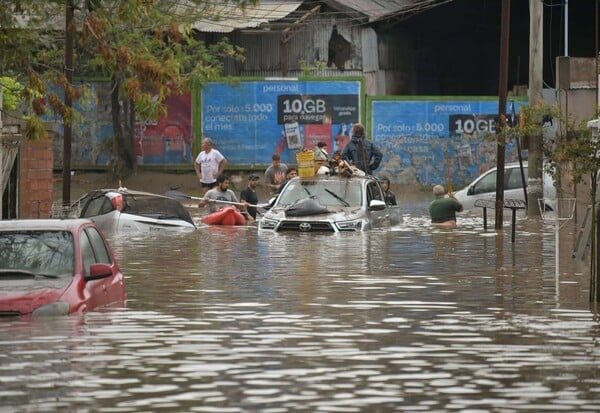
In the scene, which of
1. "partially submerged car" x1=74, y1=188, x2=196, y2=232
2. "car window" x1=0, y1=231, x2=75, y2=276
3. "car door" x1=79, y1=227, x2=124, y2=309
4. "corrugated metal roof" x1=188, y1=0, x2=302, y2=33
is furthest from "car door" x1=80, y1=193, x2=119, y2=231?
"corrugated metal roof" x1=188, y1=0, x2=302, y2=33

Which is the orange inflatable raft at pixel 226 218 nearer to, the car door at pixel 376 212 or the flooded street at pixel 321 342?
the car door at pixel 376 212

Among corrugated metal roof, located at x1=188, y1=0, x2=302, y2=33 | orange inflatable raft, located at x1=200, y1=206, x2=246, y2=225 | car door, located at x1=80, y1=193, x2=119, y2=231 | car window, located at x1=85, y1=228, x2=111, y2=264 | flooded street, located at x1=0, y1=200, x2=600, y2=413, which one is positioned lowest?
flooded street, located at x1=0, y1=200, x2=600, y2=413

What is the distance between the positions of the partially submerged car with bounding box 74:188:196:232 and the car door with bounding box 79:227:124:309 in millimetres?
12704

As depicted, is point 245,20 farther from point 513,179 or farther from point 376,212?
point 376,212

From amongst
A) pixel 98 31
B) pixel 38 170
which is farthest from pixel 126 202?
pixel 98 31

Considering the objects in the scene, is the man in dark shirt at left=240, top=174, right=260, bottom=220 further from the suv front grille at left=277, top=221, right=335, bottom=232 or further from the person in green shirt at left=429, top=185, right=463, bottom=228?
the suv front grille at left=277, top=221, right=335, bottom=232

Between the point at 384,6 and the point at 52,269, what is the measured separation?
3159 cm

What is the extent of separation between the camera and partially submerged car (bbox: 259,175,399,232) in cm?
2800

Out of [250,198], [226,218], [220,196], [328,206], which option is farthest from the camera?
[250,198]

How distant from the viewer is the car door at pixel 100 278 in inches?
589

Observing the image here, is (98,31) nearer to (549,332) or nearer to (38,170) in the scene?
(549,332)

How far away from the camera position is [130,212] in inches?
1162

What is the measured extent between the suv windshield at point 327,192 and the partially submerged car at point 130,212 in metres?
2.09

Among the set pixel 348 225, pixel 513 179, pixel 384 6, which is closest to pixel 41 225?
pixel 348 225
